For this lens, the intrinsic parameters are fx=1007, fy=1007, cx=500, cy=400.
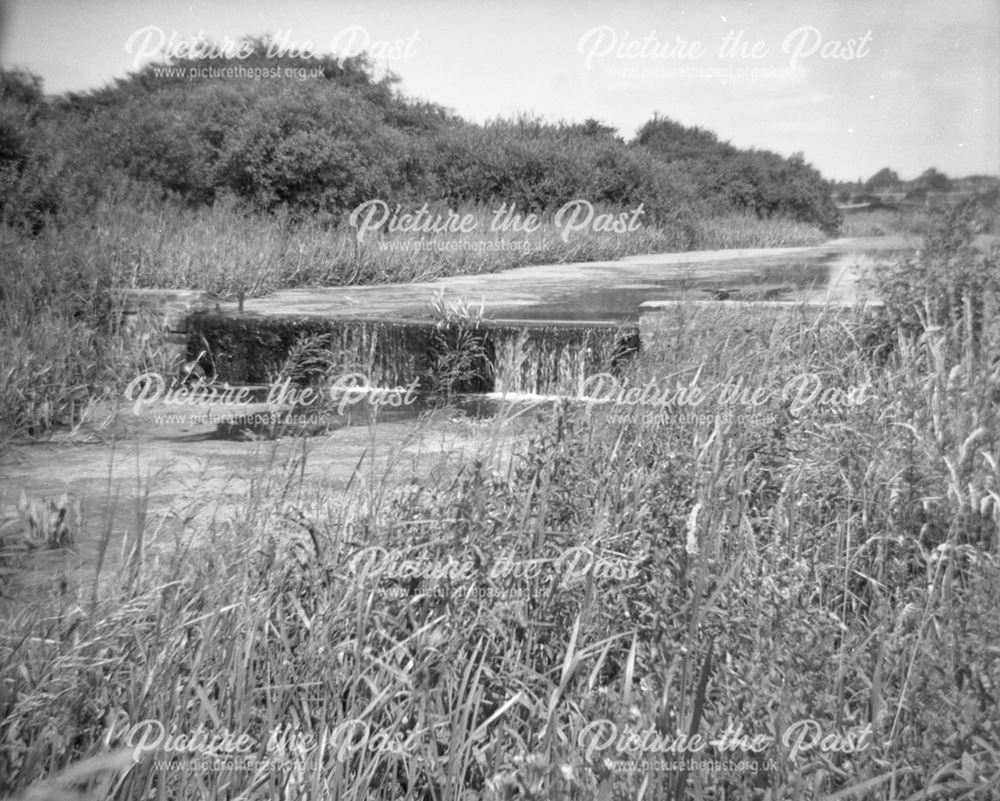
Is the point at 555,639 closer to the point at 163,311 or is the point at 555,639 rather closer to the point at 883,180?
the point at 883,180

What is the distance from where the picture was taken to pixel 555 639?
197 cm

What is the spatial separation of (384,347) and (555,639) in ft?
11.8

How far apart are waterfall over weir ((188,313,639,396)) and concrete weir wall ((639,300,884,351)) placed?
0.80 meters

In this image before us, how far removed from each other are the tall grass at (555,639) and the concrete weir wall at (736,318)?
1.33 metres

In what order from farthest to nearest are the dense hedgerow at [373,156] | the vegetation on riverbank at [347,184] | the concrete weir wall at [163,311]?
the dense hedgerow at [373,156], the vegetation on riverbank at [347,184], the concrete weir wall at [163,311]

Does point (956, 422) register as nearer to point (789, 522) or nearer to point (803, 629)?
point (789, 522)

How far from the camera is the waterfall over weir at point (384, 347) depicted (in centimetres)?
518

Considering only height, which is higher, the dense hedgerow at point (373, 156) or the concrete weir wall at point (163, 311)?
the dense hedgerow at point (373, 156)

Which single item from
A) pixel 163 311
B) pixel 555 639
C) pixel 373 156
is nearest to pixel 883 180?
pixel 555 639

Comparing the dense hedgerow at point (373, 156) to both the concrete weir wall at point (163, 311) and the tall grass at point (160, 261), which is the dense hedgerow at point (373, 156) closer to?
the tall grass at point (160, 261)

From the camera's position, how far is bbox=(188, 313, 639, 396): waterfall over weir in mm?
5184

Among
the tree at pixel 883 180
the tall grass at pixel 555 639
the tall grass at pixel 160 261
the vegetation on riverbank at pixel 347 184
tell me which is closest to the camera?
the tall grass at pixel 555 639

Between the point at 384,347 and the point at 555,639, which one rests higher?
the point at 384,347

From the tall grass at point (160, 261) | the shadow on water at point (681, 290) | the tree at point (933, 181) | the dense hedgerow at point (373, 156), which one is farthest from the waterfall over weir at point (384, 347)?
the dense hedgerow at point (373, 156)
